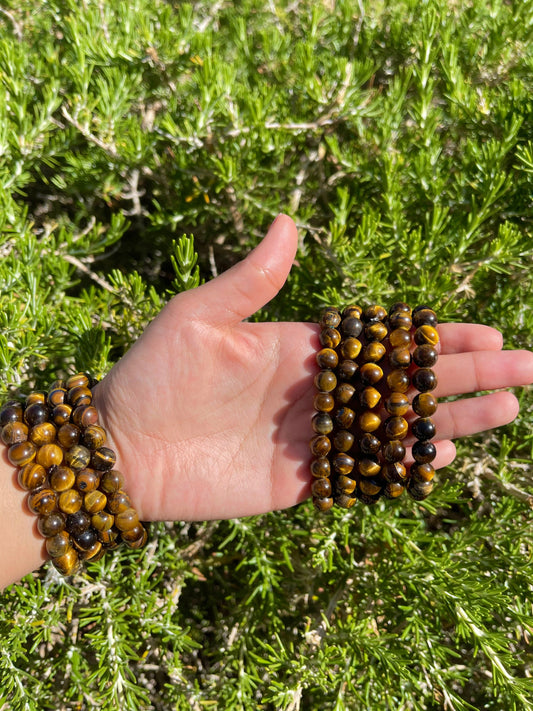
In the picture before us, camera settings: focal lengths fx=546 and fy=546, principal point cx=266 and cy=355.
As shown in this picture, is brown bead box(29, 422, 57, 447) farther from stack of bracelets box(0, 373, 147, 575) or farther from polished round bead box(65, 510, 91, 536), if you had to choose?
polished round bead box(65, 510, 91, 536)

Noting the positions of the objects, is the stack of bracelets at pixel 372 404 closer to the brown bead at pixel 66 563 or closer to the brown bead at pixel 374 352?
the brown bead at pixel 374 352

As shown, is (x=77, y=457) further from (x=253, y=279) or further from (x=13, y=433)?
(x=253, y=279)

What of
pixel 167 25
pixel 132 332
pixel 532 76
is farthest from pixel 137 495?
pixel 532 76

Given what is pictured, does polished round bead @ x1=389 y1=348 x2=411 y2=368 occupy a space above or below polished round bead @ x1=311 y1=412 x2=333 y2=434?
above

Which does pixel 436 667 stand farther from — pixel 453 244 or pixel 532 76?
pixel 532 76

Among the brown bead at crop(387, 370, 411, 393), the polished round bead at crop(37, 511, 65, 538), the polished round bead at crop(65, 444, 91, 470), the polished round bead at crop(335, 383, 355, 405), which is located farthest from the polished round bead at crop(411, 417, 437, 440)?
the polished round bead at crop(37, 511, 65, 538)

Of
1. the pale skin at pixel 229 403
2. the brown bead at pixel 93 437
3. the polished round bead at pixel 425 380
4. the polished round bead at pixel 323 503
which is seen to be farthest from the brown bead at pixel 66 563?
the polished round bead at pixel 425 380
